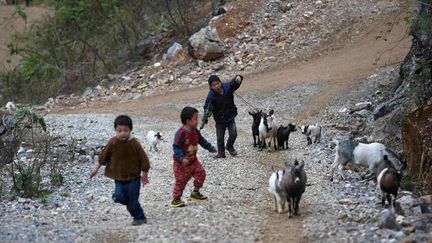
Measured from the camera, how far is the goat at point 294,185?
340 inches

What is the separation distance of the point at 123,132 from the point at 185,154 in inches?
52.4

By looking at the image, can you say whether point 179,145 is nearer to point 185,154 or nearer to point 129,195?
point 185,154

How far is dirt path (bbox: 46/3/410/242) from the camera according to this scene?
22344 millimetres

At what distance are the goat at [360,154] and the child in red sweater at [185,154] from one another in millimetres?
2666

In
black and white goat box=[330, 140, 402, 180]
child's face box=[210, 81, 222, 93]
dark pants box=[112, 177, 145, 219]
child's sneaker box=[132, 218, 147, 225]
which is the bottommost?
child's sneaker box=[132, 218, 147, 225]

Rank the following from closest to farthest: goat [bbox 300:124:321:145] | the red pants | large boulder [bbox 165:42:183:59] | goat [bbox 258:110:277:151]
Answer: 1. the red pants
2. goat [bbox 258:110:277:151]
3. goat [bbox 300:124:321:145]
4. large boulder [bbox 165:42:183:59]

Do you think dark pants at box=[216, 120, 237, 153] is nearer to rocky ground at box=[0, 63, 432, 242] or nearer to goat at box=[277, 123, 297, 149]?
rocky ground at box=[0, 63, 432, 242]

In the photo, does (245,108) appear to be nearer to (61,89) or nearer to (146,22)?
(61,89)

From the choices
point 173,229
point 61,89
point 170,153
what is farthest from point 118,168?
point 61,89

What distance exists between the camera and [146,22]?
109 feet

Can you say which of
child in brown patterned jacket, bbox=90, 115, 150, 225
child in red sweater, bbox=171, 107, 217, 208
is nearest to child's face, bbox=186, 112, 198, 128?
child in red sweater, bbox=171, 107, 217, 208

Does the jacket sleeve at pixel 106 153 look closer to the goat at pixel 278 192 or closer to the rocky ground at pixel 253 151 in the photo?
the rocky ground at pixel 253 151

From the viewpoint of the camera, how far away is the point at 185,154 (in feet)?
31.4

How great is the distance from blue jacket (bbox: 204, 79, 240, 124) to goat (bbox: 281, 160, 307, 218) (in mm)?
4620
